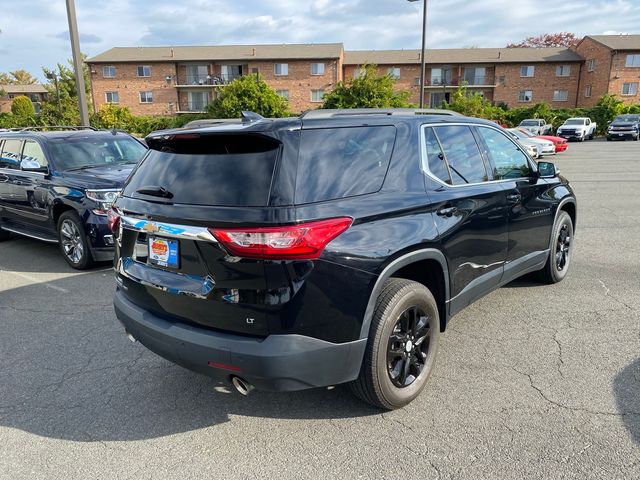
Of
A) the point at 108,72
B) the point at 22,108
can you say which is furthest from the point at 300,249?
the point at 22,108

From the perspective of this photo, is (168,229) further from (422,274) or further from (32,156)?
(32,156)

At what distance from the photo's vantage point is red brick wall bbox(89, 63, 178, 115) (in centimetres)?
5356

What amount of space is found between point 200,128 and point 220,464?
1.92 meters

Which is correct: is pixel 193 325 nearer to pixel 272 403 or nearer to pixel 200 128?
pixel 272 403

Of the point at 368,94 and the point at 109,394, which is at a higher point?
the point at 368,94

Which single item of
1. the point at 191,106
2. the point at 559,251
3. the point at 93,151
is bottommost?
the point at 559,251

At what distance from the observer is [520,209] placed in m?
4.24

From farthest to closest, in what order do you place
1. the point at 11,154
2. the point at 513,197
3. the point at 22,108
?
the point at 22,108, the point at 11,154, the point at 513,197

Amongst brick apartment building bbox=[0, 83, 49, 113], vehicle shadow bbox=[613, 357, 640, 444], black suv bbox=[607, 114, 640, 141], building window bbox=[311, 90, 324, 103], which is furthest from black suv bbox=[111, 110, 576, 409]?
brick apartment building bbox=[0, 83, 49, 113]

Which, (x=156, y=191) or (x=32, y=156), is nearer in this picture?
(x=156, y=191)

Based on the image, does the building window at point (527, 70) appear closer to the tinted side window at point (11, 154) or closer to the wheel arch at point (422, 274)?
the tinted side window at point (11, 154)

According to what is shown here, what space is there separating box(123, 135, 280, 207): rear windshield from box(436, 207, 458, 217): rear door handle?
4.09 ft

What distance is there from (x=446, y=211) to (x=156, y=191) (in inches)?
73.5

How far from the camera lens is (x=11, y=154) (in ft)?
25.3
